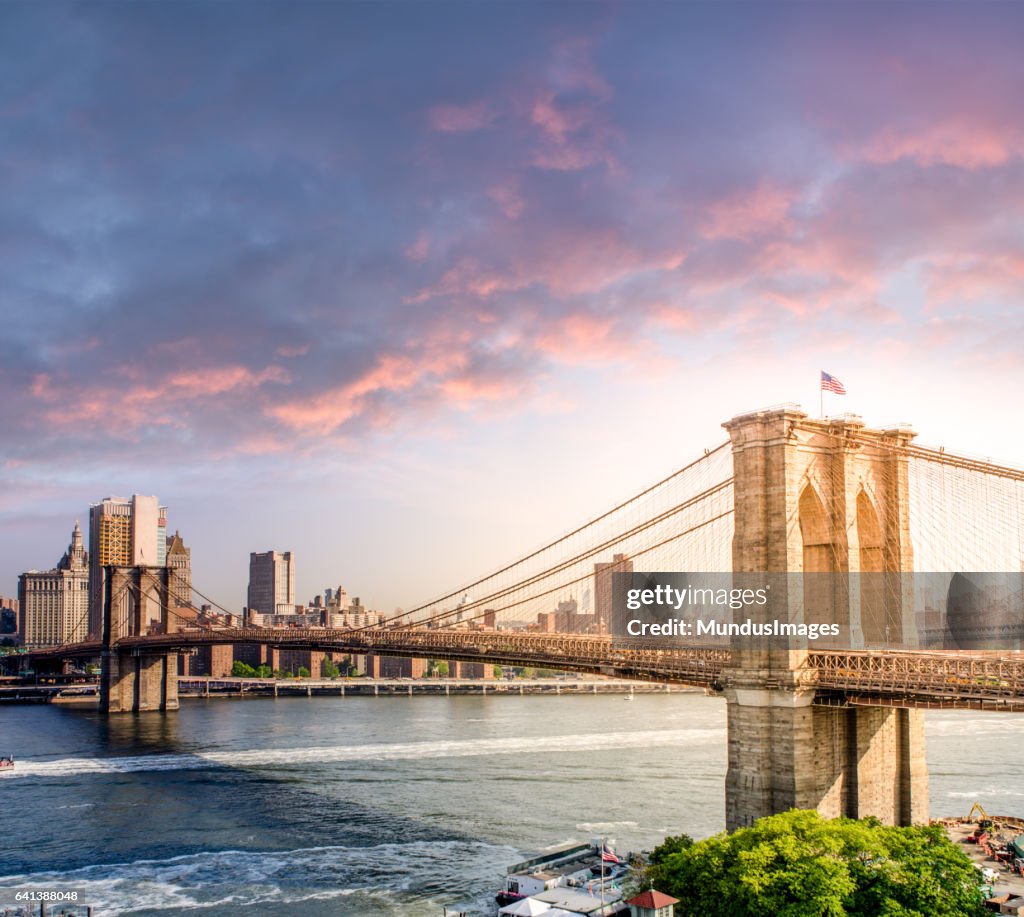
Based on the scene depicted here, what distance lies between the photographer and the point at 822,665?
35.0 metres

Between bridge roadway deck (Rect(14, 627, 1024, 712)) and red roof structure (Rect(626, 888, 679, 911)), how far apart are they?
9956 mm

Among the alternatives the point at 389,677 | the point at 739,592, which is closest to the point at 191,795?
the point at 739,592

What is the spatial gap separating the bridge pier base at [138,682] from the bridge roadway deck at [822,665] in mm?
56162

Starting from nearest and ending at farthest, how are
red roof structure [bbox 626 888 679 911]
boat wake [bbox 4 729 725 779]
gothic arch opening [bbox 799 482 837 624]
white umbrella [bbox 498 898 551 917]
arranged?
red roof structure [bbox 626 888 679 911] → white umbrella [bbox 498 898 551 917] → gothic arch opening [bbox 799 482 837 624] → boat wake [bbox 4 729 725 779]

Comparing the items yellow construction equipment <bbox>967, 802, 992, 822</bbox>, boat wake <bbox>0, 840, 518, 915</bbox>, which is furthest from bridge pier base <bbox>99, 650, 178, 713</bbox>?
yellow construction equipment <bbox>967, 802, 992, 822</bbox>

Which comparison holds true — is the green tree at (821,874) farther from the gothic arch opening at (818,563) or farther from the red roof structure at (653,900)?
the gothic arch opening at (818,563)

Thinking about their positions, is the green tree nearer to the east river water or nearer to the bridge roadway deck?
the bridge roadway deck

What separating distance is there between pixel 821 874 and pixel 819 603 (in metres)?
13.4

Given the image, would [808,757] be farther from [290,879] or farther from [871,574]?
[290,879]

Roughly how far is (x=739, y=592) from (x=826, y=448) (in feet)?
21.1

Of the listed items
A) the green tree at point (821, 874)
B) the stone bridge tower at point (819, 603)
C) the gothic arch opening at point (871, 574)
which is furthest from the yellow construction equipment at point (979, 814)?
the green tree at point (821, 874)

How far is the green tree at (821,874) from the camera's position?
84.4 feet

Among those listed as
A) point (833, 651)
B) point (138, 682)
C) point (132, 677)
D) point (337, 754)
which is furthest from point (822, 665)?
point (132, 677)

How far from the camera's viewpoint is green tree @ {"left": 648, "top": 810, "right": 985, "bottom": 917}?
25.7m
